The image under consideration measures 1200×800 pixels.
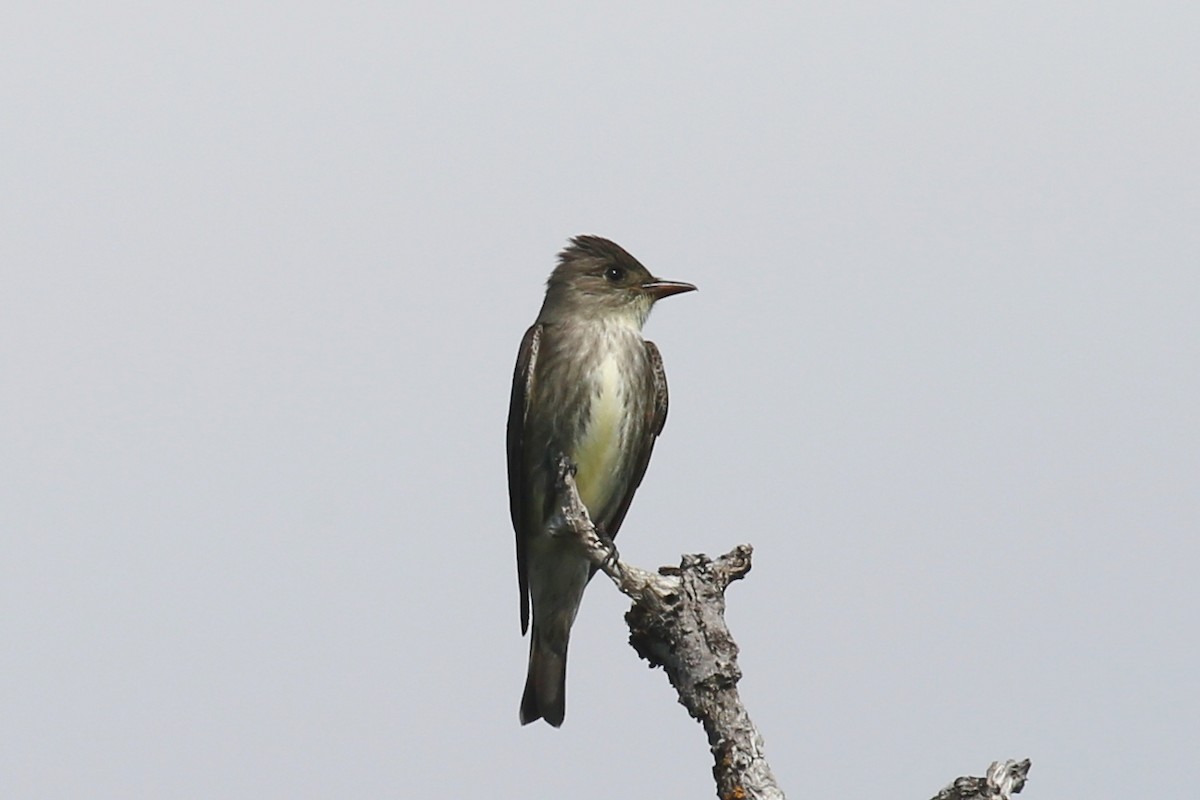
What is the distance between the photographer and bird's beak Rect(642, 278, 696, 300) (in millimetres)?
10484

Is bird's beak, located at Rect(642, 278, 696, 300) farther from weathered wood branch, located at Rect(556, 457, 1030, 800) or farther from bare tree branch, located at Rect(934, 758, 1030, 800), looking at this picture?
bare tree branch, located at Rect(934, 758, 1030, 800)

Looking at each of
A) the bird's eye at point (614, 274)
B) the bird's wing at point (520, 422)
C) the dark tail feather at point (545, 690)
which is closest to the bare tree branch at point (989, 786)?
the bird's wing at point (520, 422)

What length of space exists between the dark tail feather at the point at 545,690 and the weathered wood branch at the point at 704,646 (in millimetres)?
2899

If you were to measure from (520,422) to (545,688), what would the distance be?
1.91 m

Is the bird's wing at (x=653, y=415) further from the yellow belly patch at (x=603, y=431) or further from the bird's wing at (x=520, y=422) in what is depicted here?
the bird's wing at (x=520, y=422)

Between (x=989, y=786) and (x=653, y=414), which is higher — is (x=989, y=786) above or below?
below

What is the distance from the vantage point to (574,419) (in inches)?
389

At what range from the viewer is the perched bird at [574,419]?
991 centimetres

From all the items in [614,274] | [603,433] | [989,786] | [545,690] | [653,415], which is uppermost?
[614,274]

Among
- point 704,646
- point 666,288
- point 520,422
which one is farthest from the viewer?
point 666,288

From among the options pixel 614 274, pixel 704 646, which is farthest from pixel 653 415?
pixel 704 646

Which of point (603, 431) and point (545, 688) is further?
point (545, 688)

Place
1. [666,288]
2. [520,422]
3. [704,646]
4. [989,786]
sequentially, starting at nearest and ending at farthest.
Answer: [989,786] → [704,646] → [520,422] → [666,288]

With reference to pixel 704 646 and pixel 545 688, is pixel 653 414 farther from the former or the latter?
pixel 704 646
